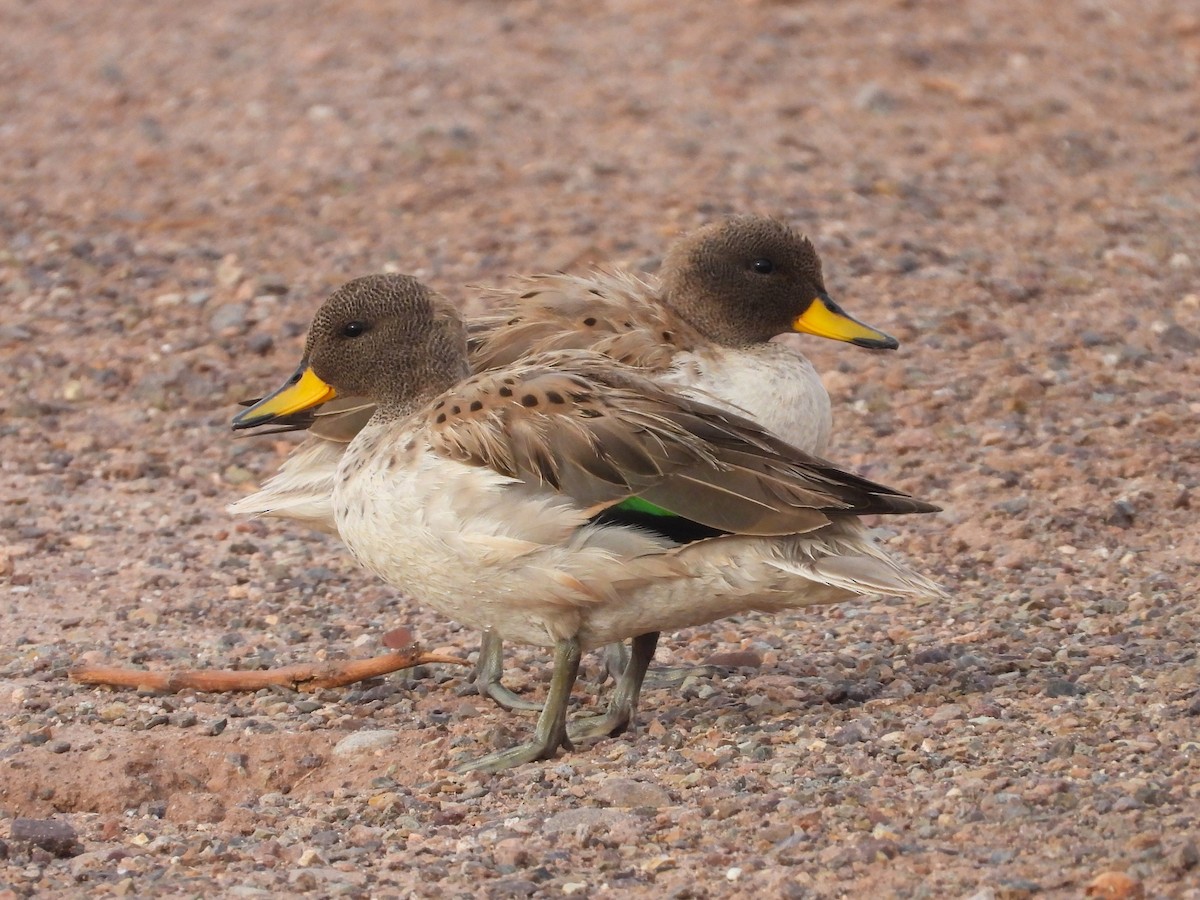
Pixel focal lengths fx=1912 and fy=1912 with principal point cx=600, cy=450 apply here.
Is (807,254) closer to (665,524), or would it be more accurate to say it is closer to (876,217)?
(665,524)

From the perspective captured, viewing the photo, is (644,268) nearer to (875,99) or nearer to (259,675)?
(875,99)

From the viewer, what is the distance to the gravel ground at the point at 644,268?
458 centimetres

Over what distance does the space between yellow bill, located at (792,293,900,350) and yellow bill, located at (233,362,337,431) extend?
1.64 m

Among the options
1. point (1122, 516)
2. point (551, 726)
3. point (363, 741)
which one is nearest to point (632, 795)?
point (551, 726)

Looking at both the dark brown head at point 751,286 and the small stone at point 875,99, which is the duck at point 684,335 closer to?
the dark brown head at point 751,286

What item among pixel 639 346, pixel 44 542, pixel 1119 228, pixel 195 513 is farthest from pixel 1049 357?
pixel 44 542

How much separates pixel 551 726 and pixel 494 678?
62 centimetres

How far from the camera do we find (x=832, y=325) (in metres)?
6.50

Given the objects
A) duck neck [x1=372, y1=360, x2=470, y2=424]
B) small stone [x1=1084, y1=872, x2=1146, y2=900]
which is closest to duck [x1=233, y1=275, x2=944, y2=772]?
duck neck [x1=372, y1=360, x2=470, y2=424]

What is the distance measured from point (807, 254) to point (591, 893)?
2.80 m

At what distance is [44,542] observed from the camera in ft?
22.9

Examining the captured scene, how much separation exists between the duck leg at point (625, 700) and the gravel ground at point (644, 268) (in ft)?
0.26

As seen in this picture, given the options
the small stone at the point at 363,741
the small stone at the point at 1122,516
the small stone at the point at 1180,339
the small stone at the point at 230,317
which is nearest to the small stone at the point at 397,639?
the small stone at the point at 363,741

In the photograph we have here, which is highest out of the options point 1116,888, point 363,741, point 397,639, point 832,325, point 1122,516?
point 1116,888
